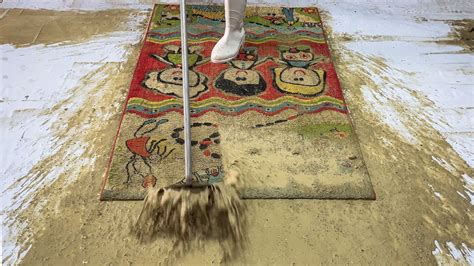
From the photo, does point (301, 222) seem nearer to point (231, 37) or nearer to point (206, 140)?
point (206, 140)

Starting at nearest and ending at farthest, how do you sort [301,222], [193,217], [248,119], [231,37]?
[193,217] → [301,222] → [248,119] → [231,37]

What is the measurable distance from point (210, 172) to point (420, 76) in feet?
3.75

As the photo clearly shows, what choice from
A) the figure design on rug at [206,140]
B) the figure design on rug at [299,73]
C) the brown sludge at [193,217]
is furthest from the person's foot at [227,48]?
the brown sludge at [193,217]

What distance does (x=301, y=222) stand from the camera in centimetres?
142

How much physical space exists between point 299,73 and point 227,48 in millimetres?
354

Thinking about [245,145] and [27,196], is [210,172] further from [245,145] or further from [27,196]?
[27,196]

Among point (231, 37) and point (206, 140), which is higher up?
point (231, 37)

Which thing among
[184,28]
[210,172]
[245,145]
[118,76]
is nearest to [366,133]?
[245,145]

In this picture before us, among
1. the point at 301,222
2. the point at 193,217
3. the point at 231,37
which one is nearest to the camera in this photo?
the point at 193,217

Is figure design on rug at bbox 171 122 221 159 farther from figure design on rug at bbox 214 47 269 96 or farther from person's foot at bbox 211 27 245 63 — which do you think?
person's foot at bbox 211 27 245 63

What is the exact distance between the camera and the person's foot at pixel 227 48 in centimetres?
207

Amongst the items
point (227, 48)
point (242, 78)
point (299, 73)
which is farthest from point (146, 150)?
point (299, 73)

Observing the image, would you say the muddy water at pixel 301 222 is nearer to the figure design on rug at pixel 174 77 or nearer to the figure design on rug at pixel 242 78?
the figure design on rug at pixel 174 77

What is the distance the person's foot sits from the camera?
207 centimetres
